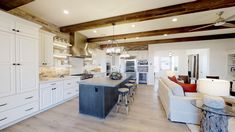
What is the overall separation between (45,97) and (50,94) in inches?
7.2

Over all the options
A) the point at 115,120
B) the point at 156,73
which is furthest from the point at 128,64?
the point at 115,120

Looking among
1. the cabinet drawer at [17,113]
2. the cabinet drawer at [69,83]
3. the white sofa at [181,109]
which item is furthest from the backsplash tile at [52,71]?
the white sofa at [181,109]

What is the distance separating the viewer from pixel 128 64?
8922 millimetres

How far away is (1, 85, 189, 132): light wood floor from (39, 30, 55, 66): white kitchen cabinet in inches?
60.1

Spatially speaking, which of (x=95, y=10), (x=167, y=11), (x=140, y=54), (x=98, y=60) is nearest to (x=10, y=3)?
(x=95, y=10)

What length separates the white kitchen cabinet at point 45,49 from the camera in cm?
359

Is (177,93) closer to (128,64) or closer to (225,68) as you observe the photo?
(225,68)

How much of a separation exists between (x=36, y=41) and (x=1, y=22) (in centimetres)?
80

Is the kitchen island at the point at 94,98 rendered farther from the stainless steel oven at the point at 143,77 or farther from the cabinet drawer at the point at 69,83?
the stainless steel oven at the point at 143,77

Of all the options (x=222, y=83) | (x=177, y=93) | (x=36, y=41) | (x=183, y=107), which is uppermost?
(x=36, y=41)

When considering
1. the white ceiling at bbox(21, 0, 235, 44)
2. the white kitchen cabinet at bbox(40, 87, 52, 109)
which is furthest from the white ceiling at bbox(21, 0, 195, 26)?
the white kitchen cabinet at bbox(40, 87, 52, 109)

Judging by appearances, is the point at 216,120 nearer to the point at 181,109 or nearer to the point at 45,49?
the point at 181,109

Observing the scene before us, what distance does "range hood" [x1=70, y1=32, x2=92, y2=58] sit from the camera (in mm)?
5049

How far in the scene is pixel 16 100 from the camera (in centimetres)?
267
